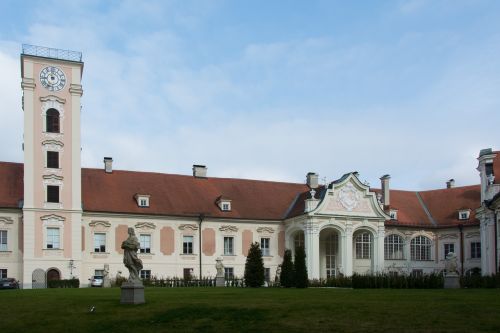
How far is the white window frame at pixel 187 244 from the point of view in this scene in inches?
2023

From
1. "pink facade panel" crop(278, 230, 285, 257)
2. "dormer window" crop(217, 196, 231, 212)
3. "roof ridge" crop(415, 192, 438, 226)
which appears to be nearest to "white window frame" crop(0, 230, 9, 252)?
"dormer window" crop(217, 196, 231, 212)

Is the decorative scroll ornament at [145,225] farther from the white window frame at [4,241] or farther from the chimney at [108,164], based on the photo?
the white window frame at [4,241]

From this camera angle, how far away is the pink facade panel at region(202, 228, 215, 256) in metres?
51.8

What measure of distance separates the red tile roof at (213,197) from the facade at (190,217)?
4.4 inches

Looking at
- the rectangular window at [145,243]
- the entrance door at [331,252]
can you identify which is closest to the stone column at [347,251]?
the entrance door at [331,252]

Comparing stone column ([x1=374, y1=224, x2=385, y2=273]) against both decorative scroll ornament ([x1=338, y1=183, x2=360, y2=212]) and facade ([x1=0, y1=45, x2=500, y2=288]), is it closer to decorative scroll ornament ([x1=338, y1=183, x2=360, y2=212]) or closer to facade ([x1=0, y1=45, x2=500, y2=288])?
facade ([x1=0, y1=45, x2=500, y2=288])

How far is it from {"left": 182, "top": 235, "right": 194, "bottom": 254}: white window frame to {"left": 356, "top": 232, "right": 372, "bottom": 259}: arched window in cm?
1316

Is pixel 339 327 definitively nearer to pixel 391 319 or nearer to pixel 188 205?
pixel 391 319

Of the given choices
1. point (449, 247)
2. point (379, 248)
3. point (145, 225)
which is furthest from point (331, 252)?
point (145, 225)

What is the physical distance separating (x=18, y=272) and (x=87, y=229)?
5213mm

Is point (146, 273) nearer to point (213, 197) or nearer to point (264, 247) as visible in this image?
point (213, 197)

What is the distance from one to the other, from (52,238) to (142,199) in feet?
23.3

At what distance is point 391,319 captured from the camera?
1773cm

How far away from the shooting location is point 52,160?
47.5 metres
